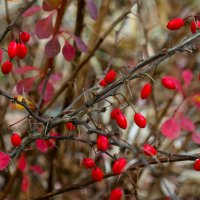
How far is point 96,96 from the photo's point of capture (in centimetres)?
130

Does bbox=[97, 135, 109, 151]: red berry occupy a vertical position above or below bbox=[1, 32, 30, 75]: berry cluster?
below

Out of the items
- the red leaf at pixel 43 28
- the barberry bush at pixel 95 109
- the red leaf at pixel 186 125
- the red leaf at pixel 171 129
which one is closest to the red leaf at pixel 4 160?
the barberry bush at pixel 95 109

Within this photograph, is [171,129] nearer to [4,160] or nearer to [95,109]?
[95,109]

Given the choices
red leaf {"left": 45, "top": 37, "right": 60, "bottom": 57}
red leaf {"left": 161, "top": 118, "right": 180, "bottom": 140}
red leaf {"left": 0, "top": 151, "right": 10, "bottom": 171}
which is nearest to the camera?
red leaf {"left": 0, "top": 151, "right": 10, "bottom": 171}

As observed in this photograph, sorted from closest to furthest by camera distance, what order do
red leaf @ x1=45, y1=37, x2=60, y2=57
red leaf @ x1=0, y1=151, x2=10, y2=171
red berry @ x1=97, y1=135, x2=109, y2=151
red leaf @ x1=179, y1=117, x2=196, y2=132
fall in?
red berry @ x1=97, y1=135, x2=109, y2=151
red leaf @ x1=0, y1=151, x2=10, y2=171
red leaf @ x1=45, y1=37, x2=60, y2=57
red leaf @ x1=179, y1=117, x2=196, y2=132

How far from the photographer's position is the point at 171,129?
6.23 ft

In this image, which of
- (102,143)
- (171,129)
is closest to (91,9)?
(102,143)

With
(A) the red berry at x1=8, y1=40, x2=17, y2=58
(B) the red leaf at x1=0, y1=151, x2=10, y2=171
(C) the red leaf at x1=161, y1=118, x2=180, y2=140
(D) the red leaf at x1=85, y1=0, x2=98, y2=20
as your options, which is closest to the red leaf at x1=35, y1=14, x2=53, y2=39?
(D) the red leaf at x1=85, y1=0, x2=98, y2=20

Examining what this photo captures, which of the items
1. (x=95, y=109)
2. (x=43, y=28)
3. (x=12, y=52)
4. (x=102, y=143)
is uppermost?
(x=43, y=28)

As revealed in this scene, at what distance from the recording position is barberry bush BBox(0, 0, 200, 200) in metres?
1.31

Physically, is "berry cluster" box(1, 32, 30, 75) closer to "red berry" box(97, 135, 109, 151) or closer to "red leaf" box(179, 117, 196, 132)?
"red berry" box(97, 135, 109, 151)

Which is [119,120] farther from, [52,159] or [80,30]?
[52,159]

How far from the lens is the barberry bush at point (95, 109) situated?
1309mm

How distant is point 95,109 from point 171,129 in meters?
0.71
